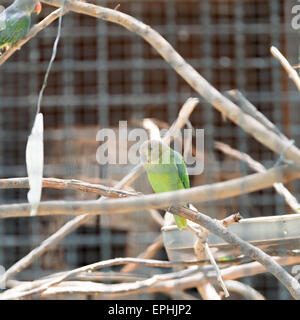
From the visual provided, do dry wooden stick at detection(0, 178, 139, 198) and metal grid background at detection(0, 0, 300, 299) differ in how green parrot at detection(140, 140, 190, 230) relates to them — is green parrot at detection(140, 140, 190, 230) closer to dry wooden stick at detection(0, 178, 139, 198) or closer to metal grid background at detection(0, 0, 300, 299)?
dry wooden stick at detection(0, 178, 139, 198)

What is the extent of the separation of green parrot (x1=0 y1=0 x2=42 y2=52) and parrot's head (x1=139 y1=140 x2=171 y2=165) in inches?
11.2

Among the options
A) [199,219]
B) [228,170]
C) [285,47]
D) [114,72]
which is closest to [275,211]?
[228,170]

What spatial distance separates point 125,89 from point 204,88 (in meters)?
1.45

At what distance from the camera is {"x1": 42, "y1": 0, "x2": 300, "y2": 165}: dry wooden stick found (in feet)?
1.24

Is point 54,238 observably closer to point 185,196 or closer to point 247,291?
point 247,291

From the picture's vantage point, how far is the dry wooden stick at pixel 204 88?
1.24 feet

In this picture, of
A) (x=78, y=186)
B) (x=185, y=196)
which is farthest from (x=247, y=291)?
(x=185, y=196)

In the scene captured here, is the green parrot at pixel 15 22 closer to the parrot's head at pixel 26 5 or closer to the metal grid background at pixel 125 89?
the parrot's head at pixel 26 5

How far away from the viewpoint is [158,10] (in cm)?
181

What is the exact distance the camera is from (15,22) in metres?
1.01
